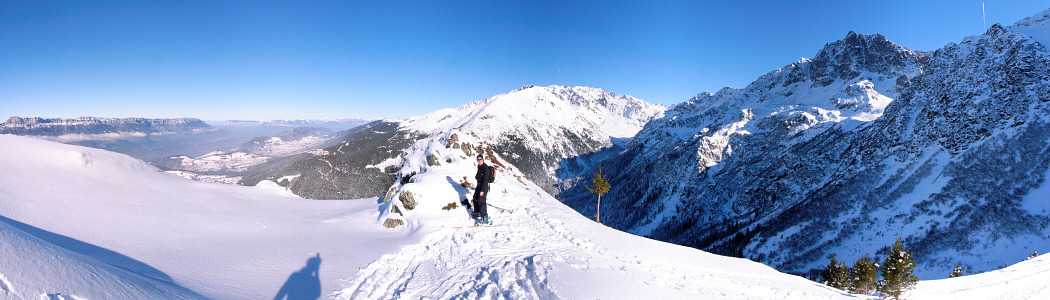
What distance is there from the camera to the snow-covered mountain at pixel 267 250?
5.40 meters

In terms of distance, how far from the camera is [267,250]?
8914 mm

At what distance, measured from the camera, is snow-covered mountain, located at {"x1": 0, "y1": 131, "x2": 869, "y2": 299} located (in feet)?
17.7

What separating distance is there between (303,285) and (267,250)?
2.16 metres

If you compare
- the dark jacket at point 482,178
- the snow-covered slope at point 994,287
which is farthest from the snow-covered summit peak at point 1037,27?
the dark jacket at point 482,178

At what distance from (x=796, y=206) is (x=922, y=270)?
144 ft

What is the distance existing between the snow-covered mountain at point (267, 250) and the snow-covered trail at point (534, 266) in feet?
0.20

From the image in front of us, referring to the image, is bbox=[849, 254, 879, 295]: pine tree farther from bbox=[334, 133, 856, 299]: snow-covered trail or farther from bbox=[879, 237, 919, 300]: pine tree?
bbox=[334, 133, 856, 299]: snow-covered trail

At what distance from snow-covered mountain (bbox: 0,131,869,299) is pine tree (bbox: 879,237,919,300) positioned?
7.95 m

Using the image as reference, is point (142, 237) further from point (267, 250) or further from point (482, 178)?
point (482, 178)

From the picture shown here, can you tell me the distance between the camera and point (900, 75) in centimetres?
18900

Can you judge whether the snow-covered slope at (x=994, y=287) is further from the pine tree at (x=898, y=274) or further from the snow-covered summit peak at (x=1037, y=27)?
the snow-covered summit peak at (x=1037, y=27)

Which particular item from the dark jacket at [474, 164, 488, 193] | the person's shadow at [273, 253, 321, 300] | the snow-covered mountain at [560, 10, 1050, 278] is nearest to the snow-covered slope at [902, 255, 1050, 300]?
the dark jacket at [474, 164, 488, 193]

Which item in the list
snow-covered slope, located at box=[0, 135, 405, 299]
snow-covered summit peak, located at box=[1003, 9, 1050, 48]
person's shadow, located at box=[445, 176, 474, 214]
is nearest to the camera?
snow-covered slope, located at box=[0, 135, 405, 299]

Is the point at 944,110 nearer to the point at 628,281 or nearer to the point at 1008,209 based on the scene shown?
the point at 1008,209
